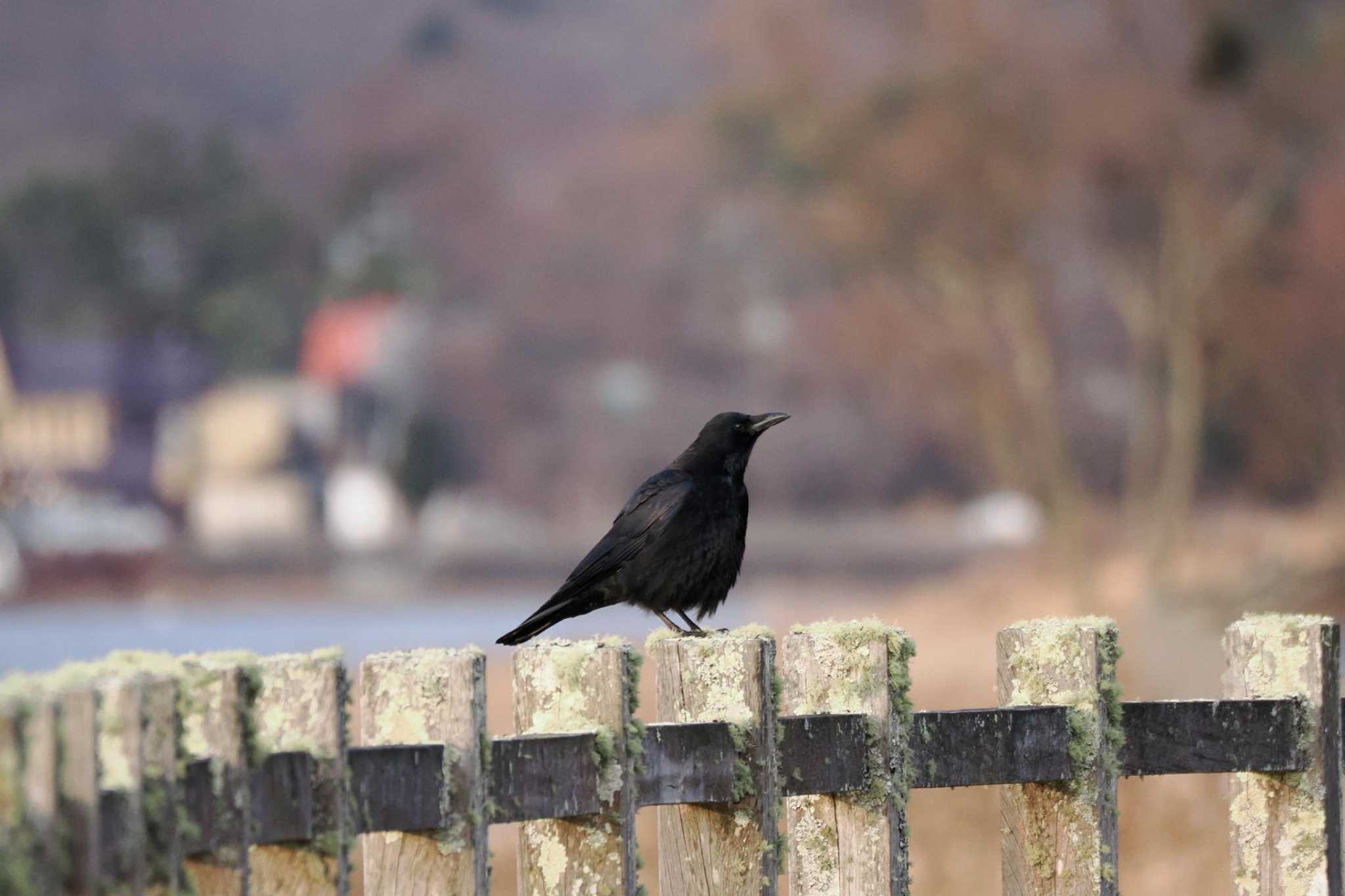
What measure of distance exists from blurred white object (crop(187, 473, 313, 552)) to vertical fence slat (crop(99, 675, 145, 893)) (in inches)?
2835

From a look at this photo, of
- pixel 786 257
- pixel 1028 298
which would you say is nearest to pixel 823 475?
pixel 786 257

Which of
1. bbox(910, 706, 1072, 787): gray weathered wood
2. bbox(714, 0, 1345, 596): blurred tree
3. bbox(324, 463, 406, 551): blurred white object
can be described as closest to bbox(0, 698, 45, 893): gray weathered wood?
bbox(910, 706, 1072, 787): gray weathered wood

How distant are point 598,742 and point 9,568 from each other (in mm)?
66558

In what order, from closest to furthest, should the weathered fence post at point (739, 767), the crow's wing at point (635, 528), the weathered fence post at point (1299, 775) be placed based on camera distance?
the weathered fence post at point (739, 767)
the weathered fence post at point (1299, 775)
the crow's wing at point (635, 528)

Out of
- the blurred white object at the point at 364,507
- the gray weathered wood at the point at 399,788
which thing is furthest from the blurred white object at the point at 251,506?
the gray weathered wood at the point at 399,788

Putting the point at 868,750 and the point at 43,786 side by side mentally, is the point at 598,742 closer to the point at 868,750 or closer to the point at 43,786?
the point at 868,750

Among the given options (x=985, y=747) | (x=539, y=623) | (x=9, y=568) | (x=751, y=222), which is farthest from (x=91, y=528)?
(x=985, y=747)

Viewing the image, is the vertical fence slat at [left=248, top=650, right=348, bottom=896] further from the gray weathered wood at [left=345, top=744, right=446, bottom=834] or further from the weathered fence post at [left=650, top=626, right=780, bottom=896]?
the weathered fence post at [left=650, top=626, right=780, bottom=896]

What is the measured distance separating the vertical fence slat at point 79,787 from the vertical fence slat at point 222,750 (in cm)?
28

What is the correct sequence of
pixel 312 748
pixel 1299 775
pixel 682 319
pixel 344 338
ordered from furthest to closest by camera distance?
pixel 682 319, pixel 344 338, pixel 1299 775, pixel 312 748

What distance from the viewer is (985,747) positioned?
386 cm

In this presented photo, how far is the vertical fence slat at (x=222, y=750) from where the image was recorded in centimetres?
274

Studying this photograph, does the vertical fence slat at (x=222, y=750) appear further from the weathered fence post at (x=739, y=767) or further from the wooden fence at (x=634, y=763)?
the weathered fence post at (x=739, y=767)

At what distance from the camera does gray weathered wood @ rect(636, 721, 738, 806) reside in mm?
3477
